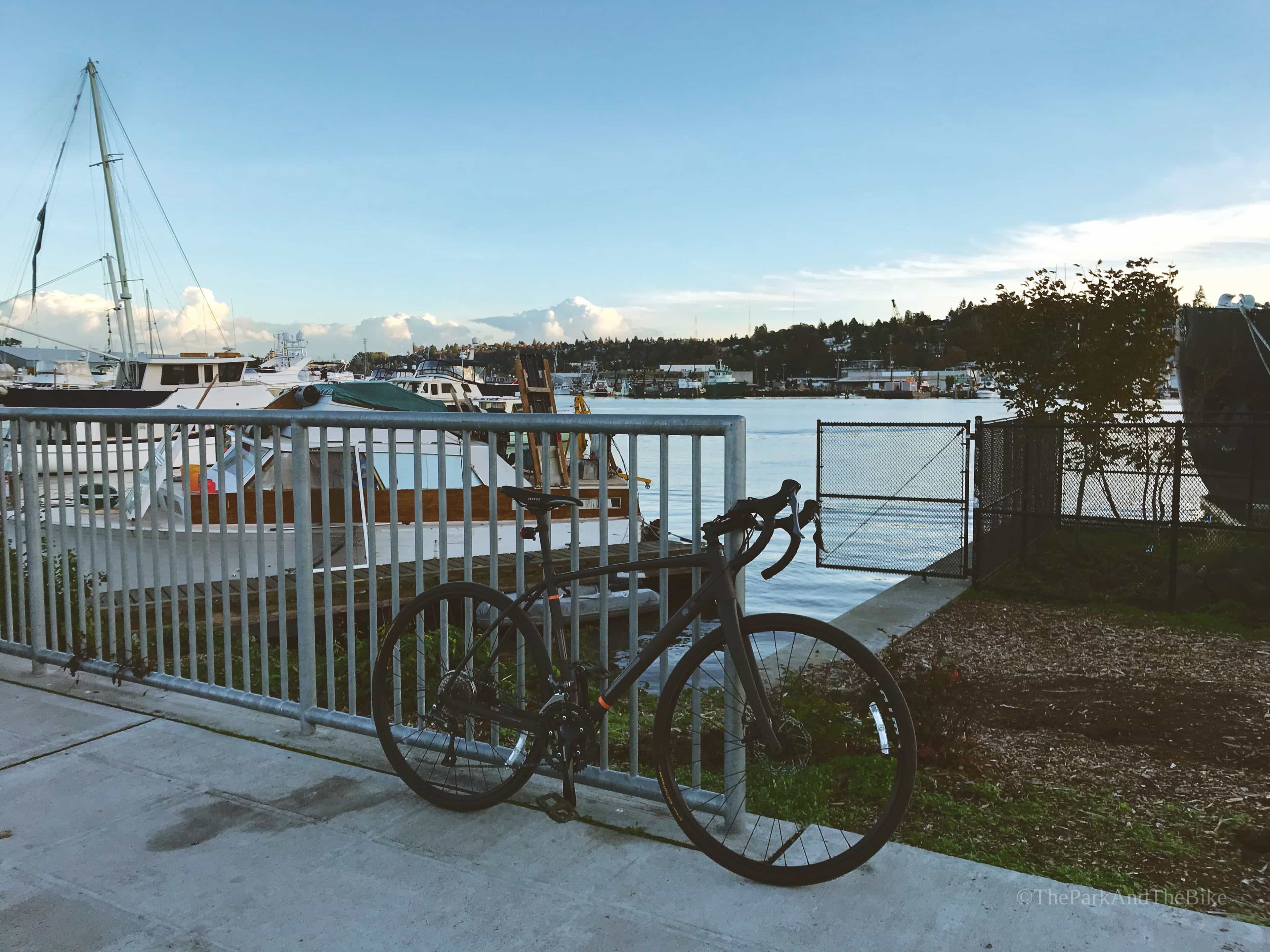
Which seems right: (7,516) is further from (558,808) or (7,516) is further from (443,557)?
(558,808)

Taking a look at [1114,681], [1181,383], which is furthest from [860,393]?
[1114,681]

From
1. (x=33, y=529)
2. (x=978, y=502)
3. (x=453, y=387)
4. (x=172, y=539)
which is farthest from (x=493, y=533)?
(x=453, y=387)

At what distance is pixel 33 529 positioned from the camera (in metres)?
5.45

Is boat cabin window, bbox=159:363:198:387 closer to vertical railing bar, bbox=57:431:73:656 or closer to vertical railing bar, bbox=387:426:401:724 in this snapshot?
vertical railing bar, bbox=57:431:73:656

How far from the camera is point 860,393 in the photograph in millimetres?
193125

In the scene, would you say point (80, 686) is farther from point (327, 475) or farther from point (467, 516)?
point (467, 516)

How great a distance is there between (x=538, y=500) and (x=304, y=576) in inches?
61.6

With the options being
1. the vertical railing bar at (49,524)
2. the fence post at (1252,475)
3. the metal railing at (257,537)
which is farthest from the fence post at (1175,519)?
the vertical railing bar at (49,524)

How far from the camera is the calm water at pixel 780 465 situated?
1570 centimetres

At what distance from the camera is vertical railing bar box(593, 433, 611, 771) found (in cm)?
338

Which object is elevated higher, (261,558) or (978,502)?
(261,558)

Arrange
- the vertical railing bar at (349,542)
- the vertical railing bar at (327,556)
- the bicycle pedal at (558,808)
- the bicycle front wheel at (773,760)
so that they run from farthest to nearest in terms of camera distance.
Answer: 1. the vertical railing bar at (327,556)
2. the vertical railing bar at (349,542)
3. the bicycle pedal at (558,808)
4. the bicycle front wheel at (773,760)

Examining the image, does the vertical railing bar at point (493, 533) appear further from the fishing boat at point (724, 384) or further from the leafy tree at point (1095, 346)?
the fishing boat at point (724, 384)

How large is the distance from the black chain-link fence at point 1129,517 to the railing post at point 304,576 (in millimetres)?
8525
